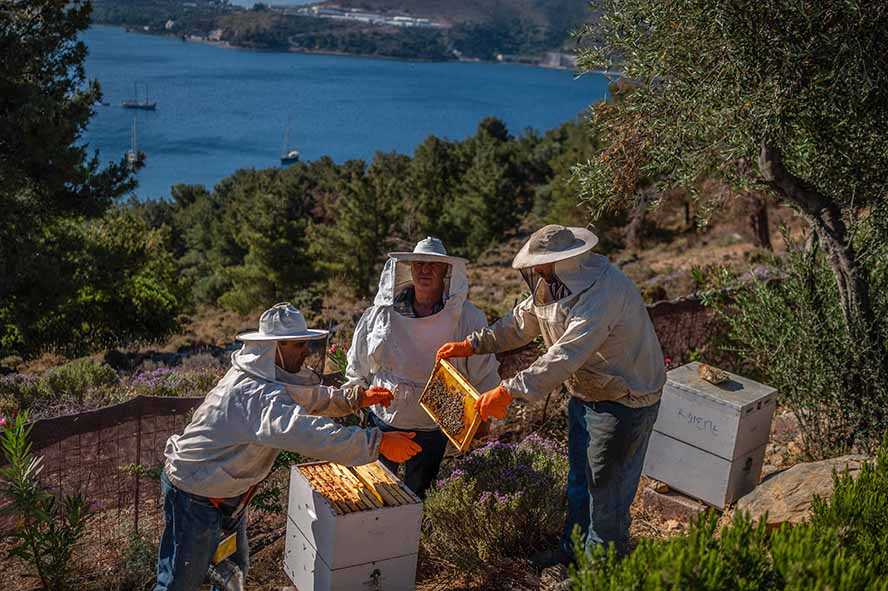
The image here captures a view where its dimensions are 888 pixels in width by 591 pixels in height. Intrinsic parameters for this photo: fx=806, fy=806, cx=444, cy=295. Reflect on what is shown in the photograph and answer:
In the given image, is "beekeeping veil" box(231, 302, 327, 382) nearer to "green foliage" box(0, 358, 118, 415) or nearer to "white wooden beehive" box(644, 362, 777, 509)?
"white wooden beehive" box(644, 362, 777, 509)

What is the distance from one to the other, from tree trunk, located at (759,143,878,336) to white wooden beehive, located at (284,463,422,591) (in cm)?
441

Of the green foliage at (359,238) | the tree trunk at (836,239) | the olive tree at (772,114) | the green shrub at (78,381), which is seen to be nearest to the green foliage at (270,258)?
the green foliage at (359,238)

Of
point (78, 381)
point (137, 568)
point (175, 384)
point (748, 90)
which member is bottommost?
point (78, 381)

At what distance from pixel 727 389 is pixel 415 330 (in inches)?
98.8

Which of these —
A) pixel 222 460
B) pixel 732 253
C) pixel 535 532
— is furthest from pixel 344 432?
pixel 732 253

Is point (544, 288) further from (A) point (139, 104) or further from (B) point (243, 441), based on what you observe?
(A) point (139, 104)

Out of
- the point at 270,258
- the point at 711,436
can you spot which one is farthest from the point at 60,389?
the point at 270,258

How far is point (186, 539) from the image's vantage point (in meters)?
4.30

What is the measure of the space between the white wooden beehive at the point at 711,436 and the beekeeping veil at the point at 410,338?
190cm

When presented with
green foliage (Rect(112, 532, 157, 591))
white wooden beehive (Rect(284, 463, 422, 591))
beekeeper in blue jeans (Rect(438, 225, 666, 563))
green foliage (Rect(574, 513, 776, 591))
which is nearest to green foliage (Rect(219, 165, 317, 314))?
green foliage (Rect(112, 532, 157, 591))

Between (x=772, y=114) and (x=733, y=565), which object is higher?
(x=772, y=114)

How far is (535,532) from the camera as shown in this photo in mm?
5535

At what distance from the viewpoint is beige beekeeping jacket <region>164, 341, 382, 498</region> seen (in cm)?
405

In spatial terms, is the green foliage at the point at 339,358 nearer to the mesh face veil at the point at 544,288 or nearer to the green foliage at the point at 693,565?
the mesh face veil at the point at 544,288
